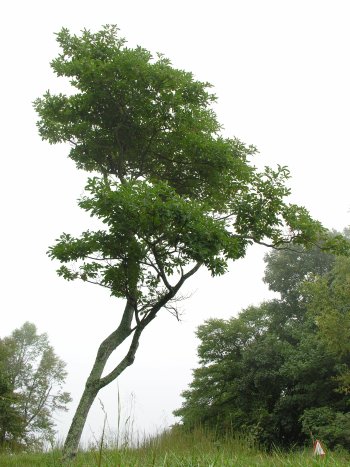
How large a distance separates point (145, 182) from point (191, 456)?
152 inches

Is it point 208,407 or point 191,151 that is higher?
point 191,151

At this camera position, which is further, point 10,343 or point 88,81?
point 10,343

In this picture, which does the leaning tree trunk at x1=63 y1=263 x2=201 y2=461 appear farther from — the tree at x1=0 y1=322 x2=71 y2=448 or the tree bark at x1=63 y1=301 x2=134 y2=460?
the tree at x1=0 y1=322 x2=71 y2=448

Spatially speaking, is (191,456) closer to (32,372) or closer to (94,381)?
(94,381)

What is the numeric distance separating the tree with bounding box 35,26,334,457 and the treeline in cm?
1151

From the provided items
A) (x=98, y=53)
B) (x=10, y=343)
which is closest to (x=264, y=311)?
(x=10, y=343)

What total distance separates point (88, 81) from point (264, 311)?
24.8 meters

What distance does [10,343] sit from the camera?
27.2m

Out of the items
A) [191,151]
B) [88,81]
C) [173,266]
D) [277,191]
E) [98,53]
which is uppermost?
[98,53]

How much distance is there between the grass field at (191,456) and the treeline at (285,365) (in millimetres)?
13973

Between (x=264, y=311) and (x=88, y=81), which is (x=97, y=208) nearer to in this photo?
(x=88, y=81)

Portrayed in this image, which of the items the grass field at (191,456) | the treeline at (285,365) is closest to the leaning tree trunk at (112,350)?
the grass field at (191,456)

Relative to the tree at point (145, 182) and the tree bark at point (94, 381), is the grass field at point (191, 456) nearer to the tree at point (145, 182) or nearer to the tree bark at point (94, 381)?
the tree bark at point (94, 381)

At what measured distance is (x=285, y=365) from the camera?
22891 millimetres
